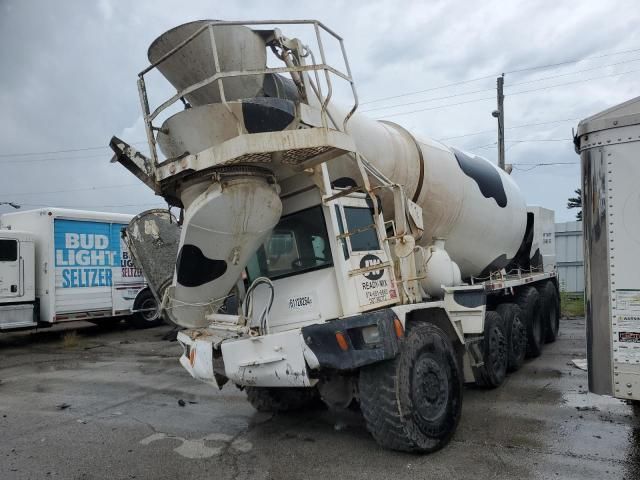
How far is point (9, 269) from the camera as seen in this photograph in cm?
1170

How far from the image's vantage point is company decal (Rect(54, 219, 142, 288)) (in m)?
12.4

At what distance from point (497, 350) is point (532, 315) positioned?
232 cm

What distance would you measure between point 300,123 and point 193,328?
2239mm

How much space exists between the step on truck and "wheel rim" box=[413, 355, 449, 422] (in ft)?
27.1

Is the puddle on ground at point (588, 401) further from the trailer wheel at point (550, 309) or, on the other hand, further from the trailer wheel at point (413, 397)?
the trailer wheel at point (550, 309)

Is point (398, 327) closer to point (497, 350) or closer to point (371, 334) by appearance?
point (371, 334)

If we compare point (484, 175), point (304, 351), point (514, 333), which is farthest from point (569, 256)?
point (304, 351)

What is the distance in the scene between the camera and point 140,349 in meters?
11.5

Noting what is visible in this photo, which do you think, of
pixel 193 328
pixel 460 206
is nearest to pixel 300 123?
pixel 193 328

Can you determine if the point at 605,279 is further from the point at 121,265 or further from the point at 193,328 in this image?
the point at 121,265

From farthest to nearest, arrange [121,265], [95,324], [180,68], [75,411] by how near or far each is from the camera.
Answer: [95,324], [121,265], [75,411], [180,68]

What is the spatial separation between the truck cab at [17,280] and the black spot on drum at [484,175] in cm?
967

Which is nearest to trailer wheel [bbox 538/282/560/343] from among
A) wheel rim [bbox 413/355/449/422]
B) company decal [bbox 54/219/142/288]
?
wheel rim [bbox 413/355/449/422]

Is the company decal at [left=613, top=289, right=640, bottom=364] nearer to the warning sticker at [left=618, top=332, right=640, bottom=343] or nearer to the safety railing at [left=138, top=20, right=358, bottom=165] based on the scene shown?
the warning sticker at [left=618, top=332, right=640, bottom=343]
